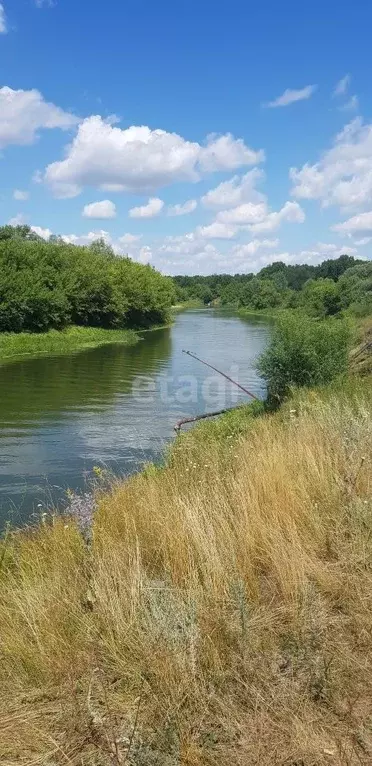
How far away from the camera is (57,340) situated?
52656 mm

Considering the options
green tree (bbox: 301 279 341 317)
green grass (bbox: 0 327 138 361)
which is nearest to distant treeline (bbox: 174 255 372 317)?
green tree (bbox: 301 279 341 317)

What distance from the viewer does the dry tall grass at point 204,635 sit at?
2734mm

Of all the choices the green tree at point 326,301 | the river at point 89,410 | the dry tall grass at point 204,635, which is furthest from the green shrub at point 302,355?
the green tree at point 326,301

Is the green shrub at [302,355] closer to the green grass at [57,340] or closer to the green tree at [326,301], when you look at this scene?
the green grass at [57,340]

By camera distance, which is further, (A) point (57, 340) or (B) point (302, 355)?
(A) point (57, 340)

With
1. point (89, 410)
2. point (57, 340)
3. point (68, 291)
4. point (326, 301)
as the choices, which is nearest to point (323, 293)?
point (326, 301)

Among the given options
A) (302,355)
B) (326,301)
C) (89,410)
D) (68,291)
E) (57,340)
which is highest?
(68,291)

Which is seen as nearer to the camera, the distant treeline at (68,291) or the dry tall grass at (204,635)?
the dry tall grass at (204,635)

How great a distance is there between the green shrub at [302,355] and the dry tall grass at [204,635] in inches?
582

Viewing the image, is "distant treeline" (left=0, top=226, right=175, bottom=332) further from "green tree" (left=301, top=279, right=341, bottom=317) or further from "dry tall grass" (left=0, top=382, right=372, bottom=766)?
"dry tall grass" (left=0, top=382, right=372, bottom=766)

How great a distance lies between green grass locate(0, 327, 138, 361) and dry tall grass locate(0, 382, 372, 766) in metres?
38.6

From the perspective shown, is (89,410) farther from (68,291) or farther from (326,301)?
(326,301)

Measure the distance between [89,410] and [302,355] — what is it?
9.44 meters

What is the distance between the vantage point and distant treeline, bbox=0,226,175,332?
51.7 metres
